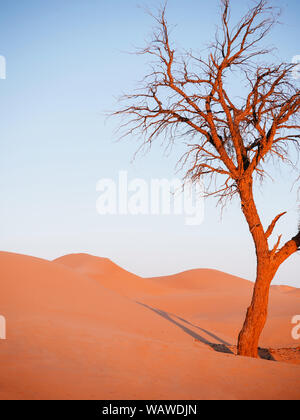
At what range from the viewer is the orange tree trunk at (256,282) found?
789 cm

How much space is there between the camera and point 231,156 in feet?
27.9

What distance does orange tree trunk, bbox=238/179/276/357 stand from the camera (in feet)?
25.9

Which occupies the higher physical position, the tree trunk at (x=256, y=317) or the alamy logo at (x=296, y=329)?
the tree trunk at (x=256, y=317)

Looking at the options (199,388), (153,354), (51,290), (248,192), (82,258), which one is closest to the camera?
(199,388)

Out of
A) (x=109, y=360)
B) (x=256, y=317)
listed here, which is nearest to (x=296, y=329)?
(x=256, y=317)

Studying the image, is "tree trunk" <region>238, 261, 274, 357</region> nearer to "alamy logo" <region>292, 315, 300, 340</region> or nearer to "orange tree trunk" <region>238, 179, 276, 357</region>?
"orange tree trunk" <region>238, 179, 276, 357</region>

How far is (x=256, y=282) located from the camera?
26.5 ft

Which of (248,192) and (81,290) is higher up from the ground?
(248,192)

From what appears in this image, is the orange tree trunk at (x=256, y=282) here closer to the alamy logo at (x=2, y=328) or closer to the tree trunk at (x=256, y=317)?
the tree trunk at (x=256, y=317)

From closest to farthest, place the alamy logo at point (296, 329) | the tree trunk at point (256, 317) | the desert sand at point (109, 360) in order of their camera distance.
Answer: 1. the desert sand at point (109, 360)
2. the tree trunk at point (256, 317)
3. the alamy logo at point (296, 329)

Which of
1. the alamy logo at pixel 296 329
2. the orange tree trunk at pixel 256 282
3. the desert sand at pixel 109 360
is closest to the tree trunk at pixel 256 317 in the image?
the orange tree trunk at pixel 256 282

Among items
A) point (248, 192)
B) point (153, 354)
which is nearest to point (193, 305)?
point (248, 192)
